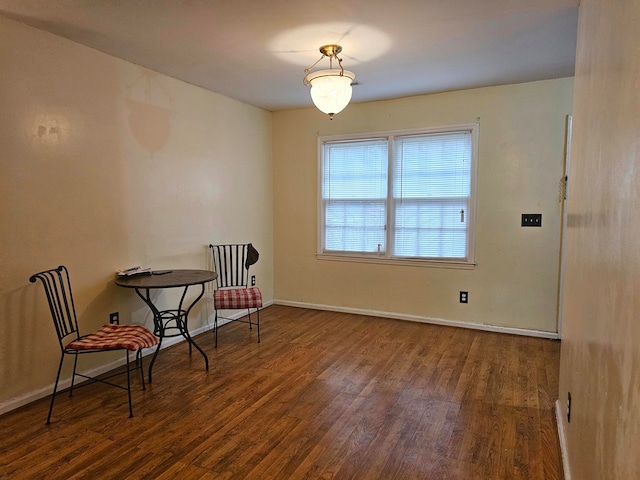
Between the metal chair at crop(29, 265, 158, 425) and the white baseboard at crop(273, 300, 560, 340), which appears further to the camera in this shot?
the white baseboard at crop(273, 300, 560, 340)

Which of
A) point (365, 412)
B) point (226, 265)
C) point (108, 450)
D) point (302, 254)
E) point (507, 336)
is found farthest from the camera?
point (302, 254)

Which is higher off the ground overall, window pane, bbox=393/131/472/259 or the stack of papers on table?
window pane, bbox=393/131/472/259

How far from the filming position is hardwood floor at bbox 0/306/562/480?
80.3 inches

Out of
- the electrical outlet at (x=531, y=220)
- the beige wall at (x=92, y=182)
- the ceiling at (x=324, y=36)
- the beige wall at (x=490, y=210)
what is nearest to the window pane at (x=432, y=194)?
the beige wall at (x=490, y=210)

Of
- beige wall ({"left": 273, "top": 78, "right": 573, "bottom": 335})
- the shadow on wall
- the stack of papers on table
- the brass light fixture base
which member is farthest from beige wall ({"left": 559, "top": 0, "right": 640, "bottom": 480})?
the shadow on wall

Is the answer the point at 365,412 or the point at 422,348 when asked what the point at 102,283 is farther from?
the point at 422,348

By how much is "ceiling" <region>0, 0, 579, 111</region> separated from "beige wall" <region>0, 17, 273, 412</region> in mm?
245

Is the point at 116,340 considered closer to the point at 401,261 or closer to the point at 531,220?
the point at 401,261

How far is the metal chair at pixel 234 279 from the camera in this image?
12.5ft

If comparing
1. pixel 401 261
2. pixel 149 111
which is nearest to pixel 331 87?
pixel 149 111

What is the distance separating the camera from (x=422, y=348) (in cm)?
371

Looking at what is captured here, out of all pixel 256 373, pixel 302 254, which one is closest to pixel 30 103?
pixel 256 373

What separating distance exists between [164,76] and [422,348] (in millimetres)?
3387

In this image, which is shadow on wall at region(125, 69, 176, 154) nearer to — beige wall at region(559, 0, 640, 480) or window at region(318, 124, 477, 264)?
window at region(318, 124, 477, 264)
